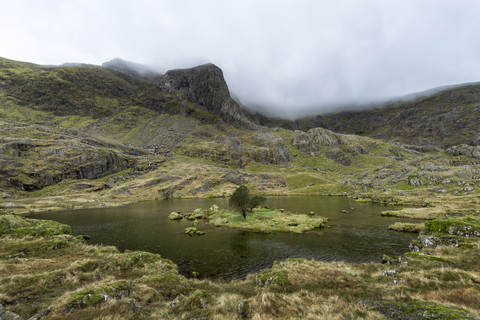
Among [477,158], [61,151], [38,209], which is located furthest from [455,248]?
[61,151]

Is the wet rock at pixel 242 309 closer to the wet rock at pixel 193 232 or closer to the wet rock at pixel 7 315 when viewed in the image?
the wet rock at pixel 7 315

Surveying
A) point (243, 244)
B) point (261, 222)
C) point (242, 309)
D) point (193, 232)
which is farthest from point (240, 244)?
point (242, 309)

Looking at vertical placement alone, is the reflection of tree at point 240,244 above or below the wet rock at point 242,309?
below

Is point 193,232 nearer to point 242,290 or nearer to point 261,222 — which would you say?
point 261,222

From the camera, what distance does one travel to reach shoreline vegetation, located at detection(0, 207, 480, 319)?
1448cm

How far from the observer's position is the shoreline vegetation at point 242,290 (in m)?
14.5

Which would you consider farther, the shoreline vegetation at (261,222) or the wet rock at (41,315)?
the shoreline vegetation at (261,222)

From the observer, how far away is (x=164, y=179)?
197375 millimetres

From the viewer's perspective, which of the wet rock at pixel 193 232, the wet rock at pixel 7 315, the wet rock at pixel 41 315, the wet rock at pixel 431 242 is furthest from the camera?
the wet rock at pixel 193 232

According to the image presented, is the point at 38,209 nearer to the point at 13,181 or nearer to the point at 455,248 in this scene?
the point at 13,181

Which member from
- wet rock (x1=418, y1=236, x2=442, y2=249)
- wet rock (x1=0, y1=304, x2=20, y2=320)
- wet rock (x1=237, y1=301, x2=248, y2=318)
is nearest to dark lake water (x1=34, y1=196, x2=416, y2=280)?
wet rock (x1=418, y1=236, x2=442, y2=249)

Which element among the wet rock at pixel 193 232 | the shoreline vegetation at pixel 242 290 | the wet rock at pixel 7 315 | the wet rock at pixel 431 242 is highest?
the wet rock at pixel 7 315

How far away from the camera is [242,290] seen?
22.7 metres

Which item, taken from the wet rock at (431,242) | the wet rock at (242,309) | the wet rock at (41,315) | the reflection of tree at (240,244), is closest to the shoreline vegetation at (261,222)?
the reflection of tree at (240,244)
